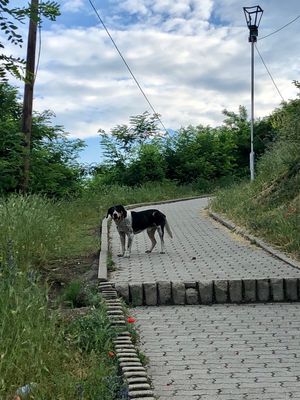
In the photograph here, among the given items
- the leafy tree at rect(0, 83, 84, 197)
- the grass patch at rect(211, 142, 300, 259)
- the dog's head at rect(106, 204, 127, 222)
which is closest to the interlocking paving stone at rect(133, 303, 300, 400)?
the dog's head at rect(106, 204, 127, 222)

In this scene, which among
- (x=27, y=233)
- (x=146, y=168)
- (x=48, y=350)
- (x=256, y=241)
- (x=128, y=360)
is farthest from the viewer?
(x=146, y=168)

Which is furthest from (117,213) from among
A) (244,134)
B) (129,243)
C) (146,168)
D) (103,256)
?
(244,134)

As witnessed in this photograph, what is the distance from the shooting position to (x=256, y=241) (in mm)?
11867

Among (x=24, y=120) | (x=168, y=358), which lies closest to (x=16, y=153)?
(x=24, y=120)

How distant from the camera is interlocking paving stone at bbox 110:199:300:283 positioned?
8617 millimetres

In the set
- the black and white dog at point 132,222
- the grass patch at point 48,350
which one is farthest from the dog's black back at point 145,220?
the grass patch at point 48,350

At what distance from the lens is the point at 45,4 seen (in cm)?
415

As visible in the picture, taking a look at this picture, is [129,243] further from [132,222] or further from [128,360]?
[128,360]

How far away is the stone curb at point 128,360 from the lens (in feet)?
14.2

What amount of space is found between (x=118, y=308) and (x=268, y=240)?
5.70 m

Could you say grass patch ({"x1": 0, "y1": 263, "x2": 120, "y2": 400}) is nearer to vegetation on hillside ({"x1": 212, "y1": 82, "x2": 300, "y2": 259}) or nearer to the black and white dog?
the black and white dog

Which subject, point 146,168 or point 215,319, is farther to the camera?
point 146,168

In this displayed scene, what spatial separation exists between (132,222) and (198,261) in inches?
54.3

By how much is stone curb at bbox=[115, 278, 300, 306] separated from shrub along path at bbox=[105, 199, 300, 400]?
0.01 m
